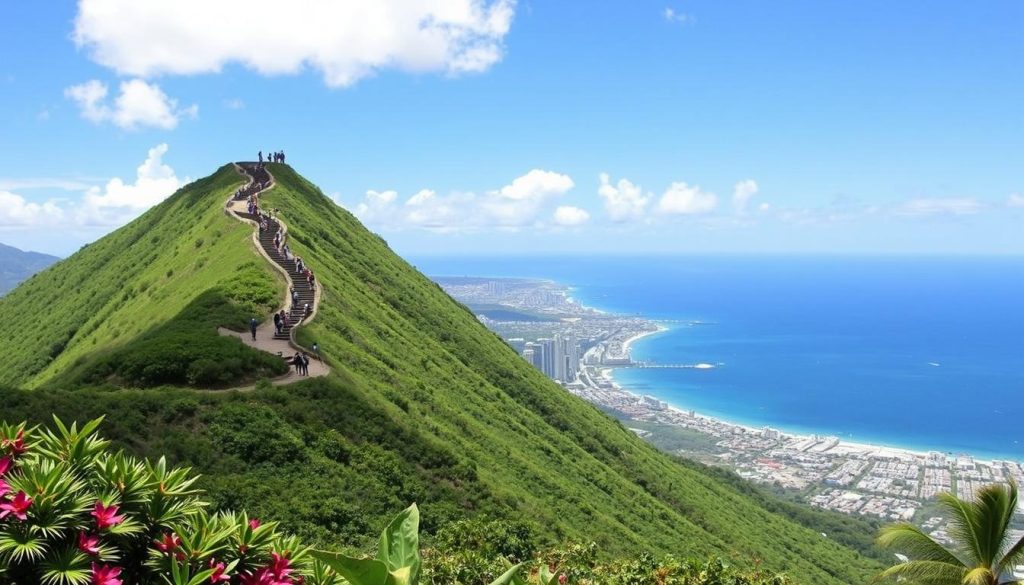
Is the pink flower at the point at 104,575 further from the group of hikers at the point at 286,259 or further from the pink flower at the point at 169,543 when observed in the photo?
the group of hikers at the point at 286,259

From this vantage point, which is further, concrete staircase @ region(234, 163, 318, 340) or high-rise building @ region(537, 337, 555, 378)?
high-rise building @ region(537, 337, 555, 378)

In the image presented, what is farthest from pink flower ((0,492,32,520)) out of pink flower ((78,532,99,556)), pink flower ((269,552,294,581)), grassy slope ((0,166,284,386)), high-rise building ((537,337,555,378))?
high-rise building ((537,337,555,378))

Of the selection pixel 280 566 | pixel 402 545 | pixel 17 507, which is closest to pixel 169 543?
pixel 280 566

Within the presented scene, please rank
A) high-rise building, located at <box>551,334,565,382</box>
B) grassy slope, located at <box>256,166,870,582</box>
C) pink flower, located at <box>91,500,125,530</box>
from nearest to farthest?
pink flower, located at <box>91,500,125,530</box>, grassy slope, located at <box>256,166,870,582</box>, high-rise building, located at <box>551,334,565,382</box>

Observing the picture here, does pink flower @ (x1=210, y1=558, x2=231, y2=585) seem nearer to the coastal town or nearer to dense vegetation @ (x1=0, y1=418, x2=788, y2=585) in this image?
→ dense vegetation @ (x1=0, y1=418, x2=788, y2=585)

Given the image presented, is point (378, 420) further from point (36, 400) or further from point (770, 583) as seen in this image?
point (770, 583)

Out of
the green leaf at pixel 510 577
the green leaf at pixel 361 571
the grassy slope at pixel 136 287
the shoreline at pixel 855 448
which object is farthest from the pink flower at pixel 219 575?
the shoreline at pixel 855 448
